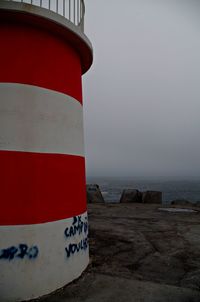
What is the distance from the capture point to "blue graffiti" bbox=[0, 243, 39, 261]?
359 centimetres

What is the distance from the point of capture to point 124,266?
5082 mm

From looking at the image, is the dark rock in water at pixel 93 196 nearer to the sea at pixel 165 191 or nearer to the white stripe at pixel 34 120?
the sea at pixel 165 191

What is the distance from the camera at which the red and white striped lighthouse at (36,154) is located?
3.65 metres

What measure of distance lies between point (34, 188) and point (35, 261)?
1.00 m

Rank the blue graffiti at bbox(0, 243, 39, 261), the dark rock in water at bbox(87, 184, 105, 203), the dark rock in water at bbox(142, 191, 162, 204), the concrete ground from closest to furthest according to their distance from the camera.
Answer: the blue graffiti at bbox(0, 243, 39, 261), the concrete ground, the dark rock in water at bbox(87, 184, 105, 203), the dark rock in water at bbox(142, 191, 162, 204)

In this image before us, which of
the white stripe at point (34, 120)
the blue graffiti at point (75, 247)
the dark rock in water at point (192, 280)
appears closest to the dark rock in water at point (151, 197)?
the dark rock in water at point (192, 280)

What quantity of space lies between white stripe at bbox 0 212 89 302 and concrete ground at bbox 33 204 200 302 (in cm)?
22

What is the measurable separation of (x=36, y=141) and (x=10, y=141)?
35cm

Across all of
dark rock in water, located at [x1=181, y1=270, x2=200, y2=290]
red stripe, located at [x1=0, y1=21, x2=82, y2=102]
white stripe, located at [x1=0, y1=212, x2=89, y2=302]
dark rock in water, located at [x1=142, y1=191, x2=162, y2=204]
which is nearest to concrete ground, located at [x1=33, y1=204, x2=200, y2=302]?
dark rock in water, located at [x1=181, y1=270, x2=200, y2=290]

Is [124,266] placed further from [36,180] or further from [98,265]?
[36,180]

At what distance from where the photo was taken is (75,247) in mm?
4438

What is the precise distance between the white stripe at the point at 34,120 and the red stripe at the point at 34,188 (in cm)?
13

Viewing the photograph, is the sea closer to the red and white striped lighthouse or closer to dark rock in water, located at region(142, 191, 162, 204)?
dark rock in water, located at region(142, 191, 162, 204)

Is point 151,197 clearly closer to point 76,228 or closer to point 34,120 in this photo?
point 76,228
